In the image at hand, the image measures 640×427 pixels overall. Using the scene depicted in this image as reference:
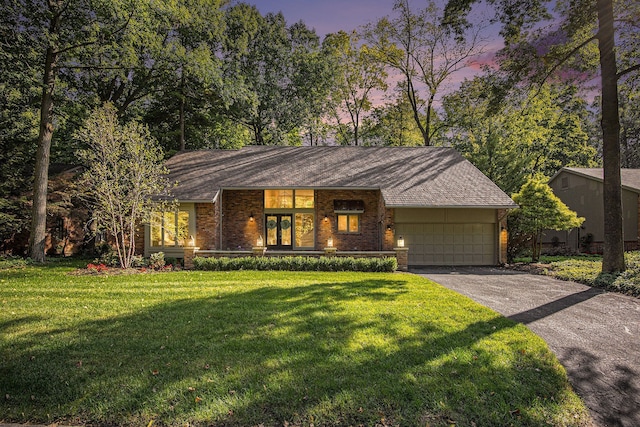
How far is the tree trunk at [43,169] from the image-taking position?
13.0 m

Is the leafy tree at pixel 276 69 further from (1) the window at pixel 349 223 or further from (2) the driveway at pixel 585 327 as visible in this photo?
(2) the driveway at pixel 585 327

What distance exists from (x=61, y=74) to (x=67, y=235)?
8725 mm

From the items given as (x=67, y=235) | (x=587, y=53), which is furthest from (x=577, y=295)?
(x=67, y=235)

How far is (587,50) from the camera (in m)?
12.2

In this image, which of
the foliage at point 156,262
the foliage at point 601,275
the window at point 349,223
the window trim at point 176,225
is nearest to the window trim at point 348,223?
the window at point 349,223

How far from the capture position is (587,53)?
1223 cm

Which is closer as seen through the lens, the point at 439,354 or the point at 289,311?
the point at 439,354

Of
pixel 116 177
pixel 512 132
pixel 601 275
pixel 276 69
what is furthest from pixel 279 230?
pixel 512 132

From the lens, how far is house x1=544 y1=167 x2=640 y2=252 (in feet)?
59.6

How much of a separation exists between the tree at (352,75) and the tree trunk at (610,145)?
18.3 metres

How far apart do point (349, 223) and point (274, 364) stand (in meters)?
12.0

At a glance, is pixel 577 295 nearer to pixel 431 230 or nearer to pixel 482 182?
pixel 431 230

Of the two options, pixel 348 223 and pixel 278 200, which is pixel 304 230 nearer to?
pixel 278 200

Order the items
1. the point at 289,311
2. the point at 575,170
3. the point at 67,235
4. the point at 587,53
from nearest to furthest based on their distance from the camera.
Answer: the point at 289,311
the point at 587,53
the point at 67,235
the point at 575,170
